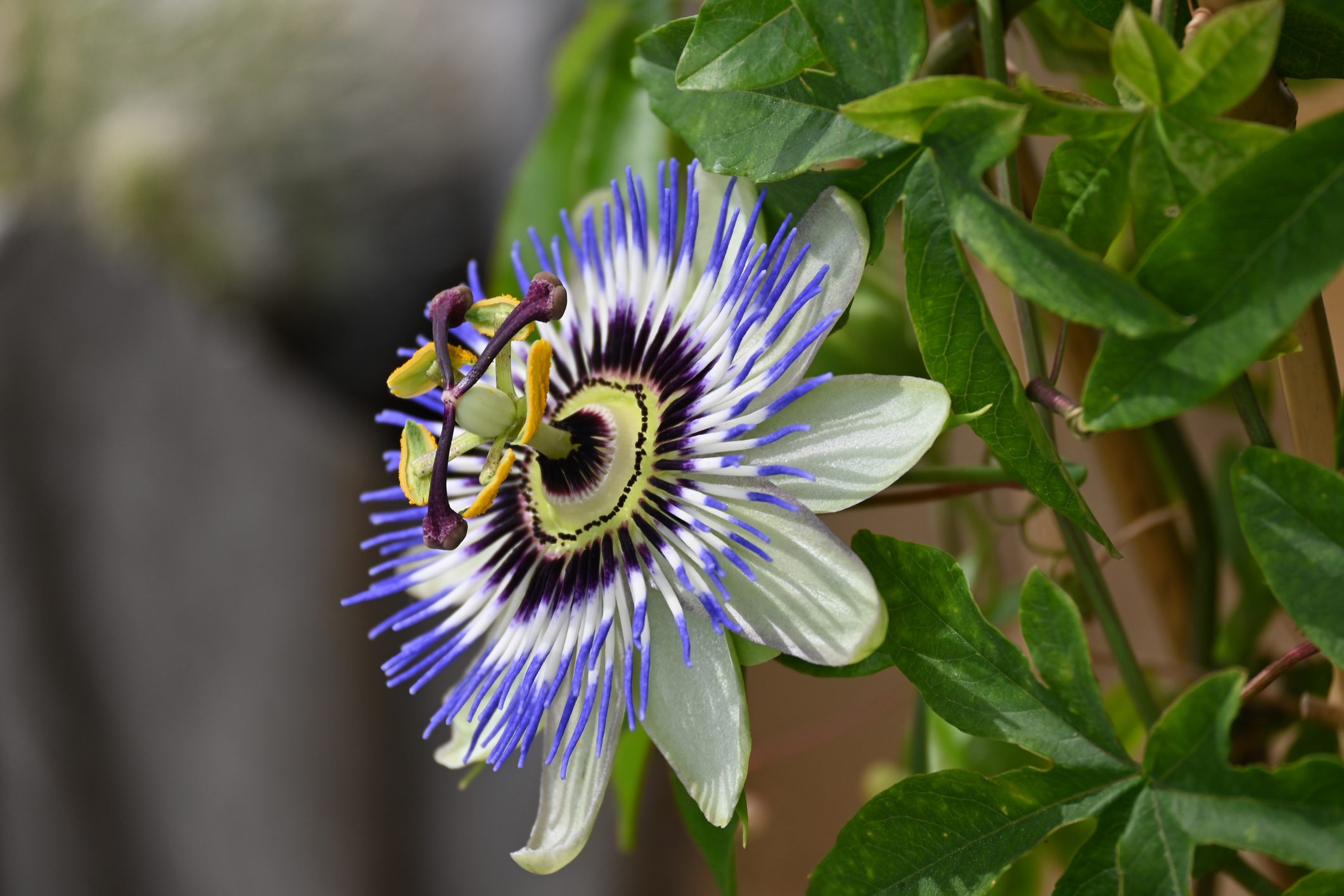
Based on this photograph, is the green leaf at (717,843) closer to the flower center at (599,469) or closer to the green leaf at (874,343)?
the flower center at (599,469)

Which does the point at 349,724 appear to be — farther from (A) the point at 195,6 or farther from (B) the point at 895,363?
(B) the point at 895,363

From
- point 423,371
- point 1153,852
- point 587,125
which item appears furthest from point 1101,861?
point 587,125

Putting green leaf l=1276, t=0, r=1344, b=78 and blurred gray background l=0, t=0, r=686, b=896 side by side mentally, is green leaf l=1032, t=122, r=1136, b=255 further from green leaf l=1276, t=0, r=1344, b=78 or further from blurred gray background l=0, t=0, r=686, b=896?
blurred gray background l=0, t=0, r=686, b=896

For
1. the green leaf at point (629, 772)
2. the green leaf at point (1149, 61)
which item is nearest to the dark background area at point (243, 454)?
the green leaf at point (629, 772)

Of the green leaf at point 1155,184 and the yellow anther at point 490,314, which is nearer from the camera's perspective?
the green leaf at point 1155,184

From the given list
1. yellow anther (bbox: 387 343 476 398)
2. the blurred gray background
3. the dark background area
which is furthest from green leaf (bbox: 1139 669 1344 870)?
the blurred gray background

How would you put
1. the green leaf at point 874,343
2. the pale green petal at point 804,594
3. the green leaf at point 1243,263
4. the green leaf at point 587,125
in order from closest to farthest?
the green leaf at point 1243,263 → the pale green petal at point 804,594 → the green leaf at point 874,343 → the green leaf at point 587,125

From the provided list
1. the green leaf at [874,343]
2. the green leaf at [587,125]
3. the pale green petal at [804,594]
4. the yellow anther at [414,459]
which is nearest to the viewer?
the pale green petal at [804,594]
